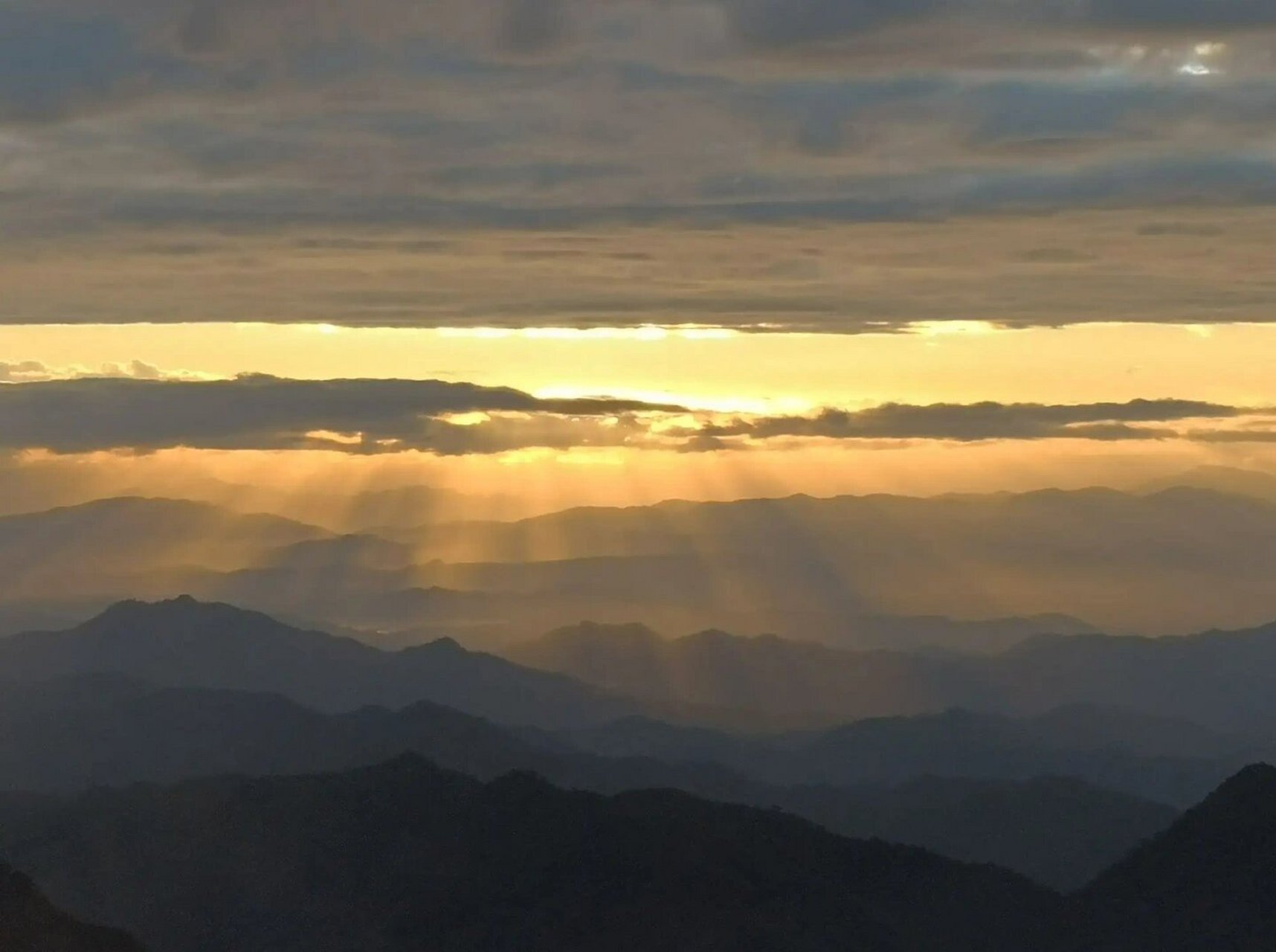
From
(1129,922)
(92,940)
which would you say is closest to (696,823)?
→ (1129,922)

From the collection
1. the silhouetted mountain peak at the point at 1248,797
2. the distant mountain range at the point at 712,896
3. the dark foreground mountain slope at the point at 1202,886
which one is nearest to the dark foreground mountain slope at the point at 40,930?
the distant mountain range at the point at 712,896

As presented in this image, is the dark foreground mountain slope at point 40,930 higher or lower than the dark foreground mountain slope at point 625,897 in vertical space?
higher

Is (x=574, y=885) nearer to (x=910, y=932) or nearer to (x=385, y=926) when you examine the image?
(x=385, y=926)

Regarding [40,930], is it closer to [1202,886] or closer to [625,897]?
[625,897]

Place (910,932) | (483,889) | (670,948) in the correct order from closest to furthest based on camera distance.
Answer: (670,948), (910,932), (483,889)

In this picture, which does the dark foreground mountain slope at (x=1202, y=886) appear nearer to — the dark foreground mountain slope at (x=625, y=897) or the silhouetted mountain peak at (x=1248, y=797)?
the silhouetted mountain peak at (x=1248, y=797)

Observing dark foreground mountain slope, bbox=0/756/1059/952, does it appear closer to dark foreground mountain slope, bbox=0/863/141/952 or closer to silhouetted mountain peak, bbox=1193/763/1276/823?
silhouetted mountain peak, bbox=1193/763/1276/823
